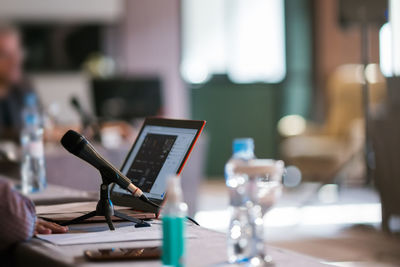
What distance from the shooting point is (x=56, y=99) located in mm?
7555

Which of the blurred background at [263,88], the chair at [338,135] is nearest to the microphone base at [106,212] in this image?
the blurred background at [263,88]

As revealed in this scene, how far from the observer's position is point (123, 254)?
1325 mm

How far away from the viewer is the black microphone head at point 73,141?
1.63 m

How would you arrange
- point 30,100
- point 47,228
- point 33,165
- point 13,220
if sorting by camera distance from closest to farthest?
1. point 13,220
2. point 47,228
3. point 33,165
4. point 30,100

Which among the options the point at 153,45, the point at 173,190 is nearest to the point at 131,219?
the point at 173,190

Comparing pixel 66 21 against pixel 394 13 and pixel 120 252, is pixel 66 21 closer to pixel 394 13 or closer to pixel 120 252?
pixel 394 13

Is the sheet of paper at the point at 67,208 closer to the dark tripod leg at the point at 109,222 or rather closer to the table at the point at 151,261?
the dark tripod leg at the point at 109,222

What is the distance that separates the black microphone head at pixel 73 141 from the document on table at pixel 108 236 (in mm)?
184

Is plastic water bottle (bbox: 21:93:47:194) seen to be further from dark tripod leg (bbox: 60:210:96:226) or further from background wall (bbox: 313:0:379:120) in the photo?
background wall (bbox: 313:0:379:120)

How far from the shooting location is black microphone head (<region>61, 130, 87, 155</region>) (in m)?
1.63

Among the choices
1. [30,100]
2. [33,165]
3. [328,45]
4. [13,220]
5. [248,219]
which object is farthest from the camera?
[328,45]

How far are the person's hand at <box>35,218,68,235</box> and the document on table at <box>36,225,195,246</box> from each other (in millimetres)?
38

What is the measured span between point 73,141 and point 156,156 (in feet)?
1.10

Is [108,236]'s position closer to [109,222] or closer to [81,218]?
[109,222]
